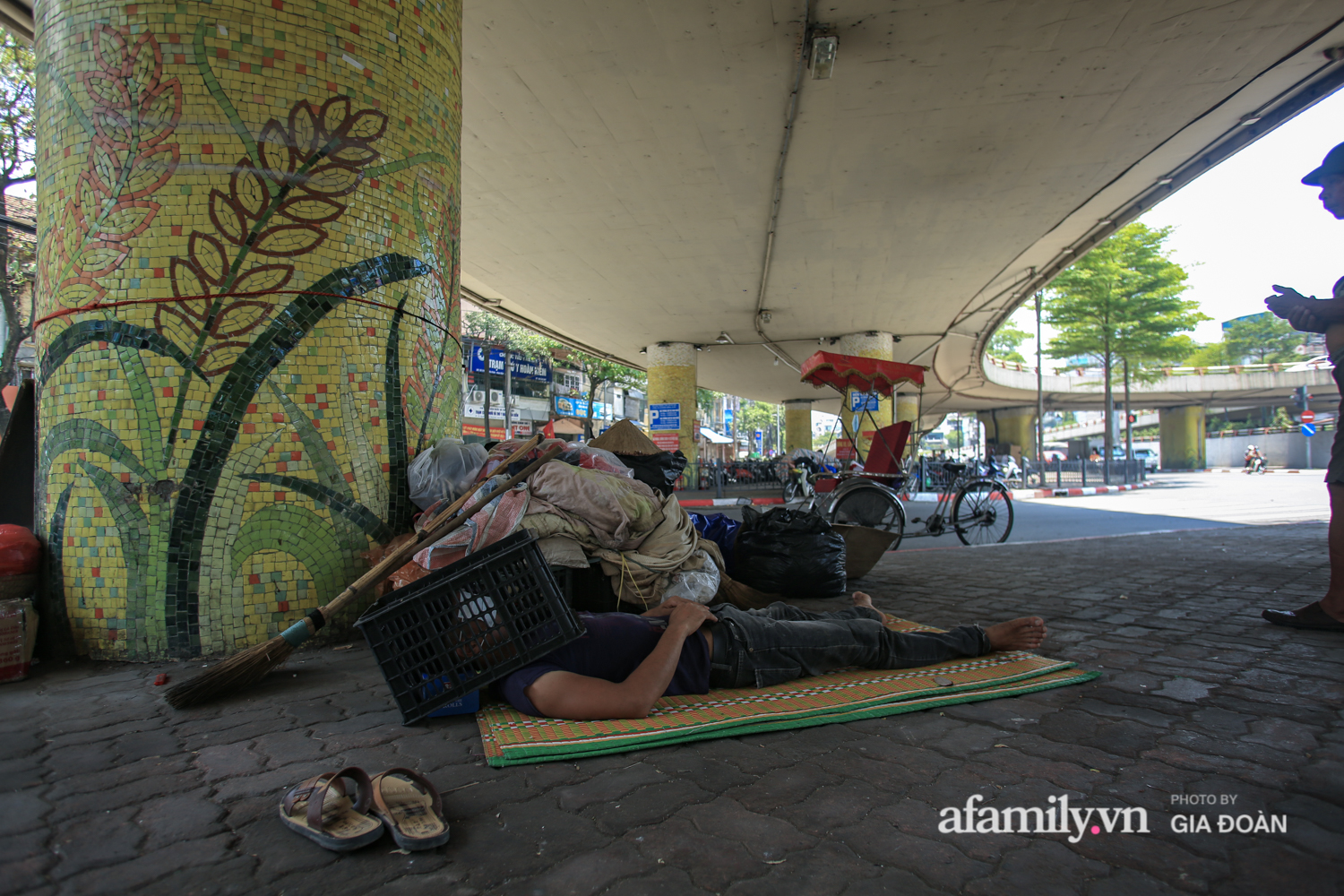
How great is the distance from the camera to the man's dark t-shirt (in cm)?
223

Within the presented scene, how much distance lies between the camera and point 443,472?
3594 millimetres

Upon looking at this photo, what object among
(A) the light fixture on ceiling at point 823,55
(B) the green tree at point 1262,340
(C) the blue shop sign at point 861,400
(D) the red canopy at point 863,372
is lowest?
(C) the blue shop sign at point 861,400

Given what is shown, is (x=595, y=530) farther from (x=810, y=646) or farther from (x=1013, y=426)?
(x=1013, y=426)

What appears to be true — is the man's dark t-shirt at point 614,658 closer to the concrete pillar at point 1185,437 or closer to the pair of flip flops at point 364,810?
the pair of flip flops at point 364,810

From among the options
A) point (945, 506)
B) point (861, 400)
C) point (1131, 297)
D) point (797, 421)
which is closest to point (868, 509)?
point (945, 506)

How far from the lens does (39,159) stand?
11.1 feet

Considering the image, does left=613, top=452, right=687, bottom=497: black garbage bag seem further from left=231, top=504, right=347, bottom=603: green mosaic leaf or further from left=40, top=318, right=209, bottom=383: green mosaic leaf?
left=40, top=318, right=209, bottom=383: green mosaic leaf

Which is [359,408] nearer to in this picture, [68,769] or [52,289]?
[52,289]

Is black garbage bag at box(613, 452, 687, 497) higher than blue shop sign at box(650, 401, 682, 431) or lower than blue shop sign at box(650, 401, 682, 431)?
lower

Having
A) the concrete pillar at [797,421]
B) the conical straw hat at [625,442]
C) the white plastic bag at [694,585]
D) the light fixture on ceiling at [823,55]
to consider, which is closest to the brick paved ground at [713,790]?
the white plastic bag at [694,585]

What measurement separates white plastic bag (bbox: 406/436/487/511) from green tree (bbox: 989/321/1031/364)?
42.0 m

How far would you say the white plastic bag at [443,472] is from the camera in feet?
11.7

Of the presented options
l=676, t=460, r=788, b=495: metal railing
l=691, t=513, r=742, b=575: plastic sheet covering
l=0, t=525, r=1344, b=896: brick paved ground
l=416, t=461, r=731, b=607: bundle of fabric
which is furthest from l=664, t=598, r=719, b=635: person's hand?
l=676, t=460, r=788, b=495: metal railing

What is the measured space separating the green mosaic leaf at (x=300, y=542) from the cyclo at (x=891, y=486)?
4.40 m
